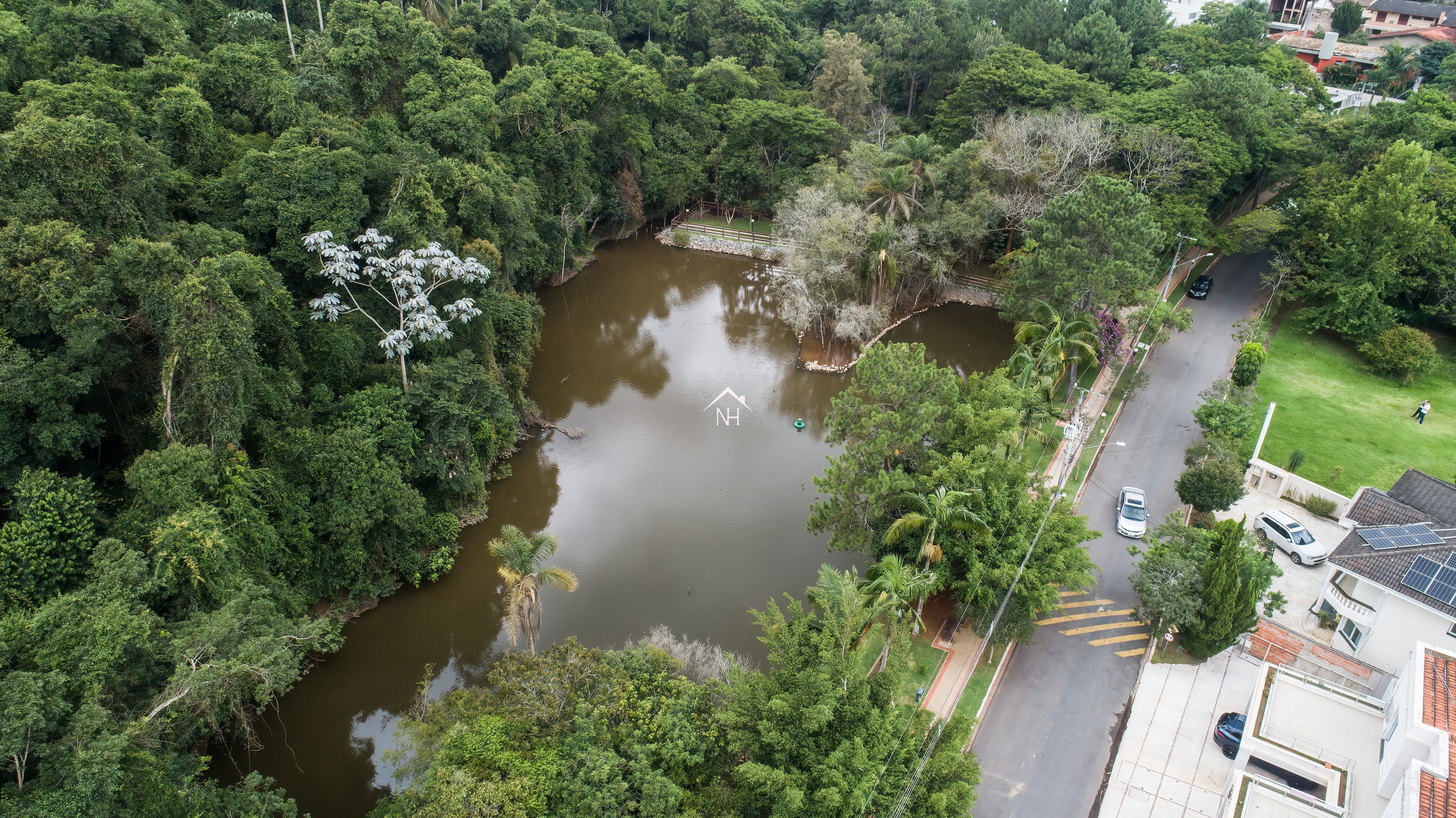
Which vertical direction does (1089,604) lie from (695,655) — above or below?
below

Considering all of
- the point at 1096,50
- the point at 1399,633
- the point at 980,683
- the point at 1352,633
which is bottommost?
the point at 980,683

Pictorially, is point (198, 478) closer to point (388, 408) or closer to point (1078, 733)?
point (388, 408)

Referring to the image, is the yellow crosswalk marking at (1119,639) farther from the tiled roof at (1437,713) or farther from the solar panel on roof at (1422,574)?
the tiled roof at (1437,713)

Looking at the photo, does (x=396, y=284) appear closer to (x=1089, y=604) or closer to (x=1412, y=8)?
(x=1089, y=604)

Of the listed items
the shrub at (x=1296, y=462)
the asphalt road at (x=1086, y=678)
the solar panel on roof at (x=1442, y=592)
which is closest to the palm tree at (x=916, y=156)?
the asphalt road at (x=1086, y=678)

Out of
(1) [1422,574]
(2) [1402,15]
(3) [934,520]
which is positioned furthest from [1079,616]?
(2) [1402,15]

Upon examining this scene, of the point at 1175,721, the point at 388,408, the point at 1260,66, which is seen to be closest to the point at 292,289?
the point at 388,408

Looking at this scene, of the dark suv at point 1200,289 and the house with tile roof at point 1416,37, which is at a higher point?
the house with tile roof at point 1416,37
